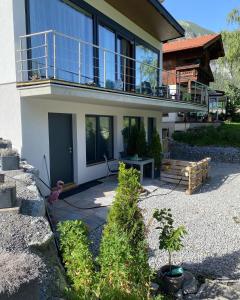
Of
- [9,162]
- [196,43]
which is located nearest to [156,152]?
[9,162]

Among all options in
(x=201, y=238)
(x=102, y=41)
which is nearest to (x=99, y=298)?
(x=201, y=238)

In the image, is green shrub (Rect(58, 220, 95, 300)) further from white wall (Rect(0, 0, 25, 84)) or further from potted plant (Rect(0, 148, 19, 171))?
white wall (Rect(0, 0, 25, 84))

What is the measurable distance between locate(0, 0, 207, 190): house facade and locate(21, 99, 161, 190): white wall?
0.03 meters

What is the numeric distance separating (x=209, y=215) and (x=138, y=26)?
9651mm

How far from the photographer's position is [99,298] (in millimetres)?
2637

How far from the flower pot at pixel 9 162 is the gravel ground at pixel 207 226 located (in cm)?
264

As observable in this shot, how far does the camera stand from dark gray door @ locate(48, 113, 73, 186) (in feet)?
26.8

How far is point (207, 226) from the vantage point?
6.05 metres

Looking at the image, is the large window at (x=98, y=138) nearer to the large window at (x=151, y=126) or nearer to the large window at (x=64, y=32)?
the large window at (x=64, y=32)

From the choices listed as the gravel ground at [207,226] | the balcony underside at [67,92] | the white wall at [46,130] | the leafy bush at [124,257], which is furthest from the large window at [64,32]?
the leafy bush at [124,257]

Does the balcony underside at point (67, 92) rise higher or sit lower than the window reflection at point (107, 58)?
lower

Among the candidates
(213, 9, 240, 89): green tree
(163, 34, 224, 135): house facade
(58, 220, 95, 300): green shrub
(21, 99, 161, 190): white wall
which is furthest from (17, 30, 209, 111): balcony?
(213, 9, 240, 89): green tree

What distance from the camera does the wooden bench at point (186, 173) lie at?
895 centimetres

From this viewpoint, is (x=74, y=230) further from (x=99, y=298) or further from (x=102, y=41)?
(x=102, y=41)
